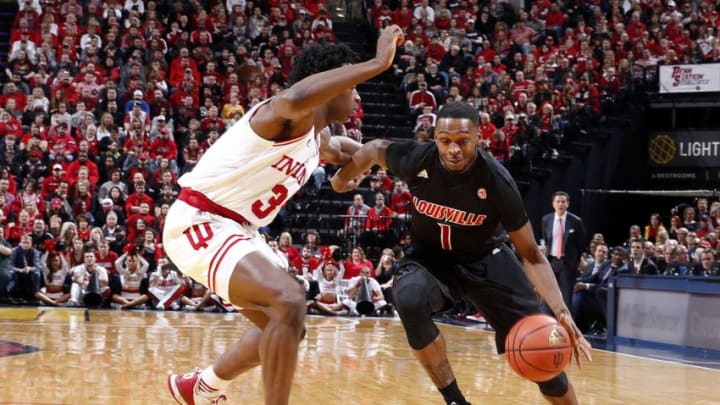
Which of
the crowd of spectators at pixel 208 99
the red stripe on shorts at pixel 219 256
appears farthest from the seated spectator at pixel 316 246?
the red stripe on shorts at pixel 219 256

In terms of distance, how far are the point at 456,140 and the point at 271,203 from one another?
1024mm

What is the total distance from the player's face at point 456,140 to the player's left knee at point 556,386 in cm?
118

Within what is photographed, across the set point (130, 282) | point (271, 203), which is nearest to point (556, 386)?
point (271, 203)

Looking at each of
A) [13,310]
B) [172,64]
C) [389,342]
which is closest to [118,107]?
[172,64]

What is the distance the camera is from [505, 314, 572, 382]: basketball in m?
4.80

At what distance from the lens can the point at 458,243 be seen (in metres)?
5.40

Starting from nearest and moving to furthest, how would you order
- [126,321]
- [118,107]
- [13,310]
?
[126,321] < [13,310] < [118,107]

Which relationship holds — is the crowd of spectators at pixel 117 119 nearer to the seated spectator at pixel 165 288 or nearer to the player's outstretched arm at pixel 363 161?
the seated spectator at pixel 165 288

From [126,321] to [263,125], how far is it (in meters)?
8.38

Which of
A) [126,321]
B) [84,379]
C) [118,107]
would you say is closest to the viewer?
[84,379]

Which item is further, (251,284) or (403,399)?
(403,399)

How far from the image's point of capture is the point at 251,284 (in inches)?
174

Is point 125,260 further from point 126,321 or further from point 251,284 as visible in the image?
point 251,284

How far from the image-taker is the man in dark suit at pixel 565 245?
12.5m
